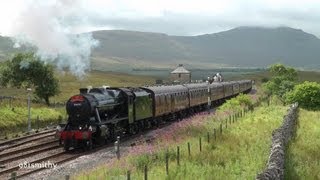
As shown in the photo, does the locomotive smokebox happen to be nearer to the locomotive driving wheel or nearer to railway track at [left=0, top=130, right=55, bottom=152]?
railway track at [left=0, top=130, right=55, bottom=152]

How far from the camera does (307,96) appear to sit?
6278cm

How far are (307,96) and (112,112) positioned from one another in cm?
3609

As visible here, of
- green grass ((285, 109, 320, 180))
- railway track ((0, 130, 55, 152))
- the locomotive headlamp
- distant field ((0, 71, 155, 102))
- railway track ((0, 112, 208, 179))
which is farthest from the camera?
distant field ((0, 71, 155, 102))

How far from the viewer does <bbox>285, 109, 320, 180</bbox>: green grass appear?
17.3 meters

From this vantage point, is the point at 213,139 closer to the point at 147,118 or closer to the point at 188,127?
the point at 188,127

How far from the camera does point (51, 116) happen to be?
51.2 metres

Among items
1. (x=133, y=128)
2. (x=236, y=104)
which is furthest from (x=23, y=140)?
(x=236, y=104)

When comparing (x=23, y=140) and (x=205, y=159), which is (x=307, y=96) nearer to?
(x=23, y=140)

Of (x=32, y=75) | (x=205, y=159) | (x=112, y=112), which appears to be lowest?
(x=205, y=159)

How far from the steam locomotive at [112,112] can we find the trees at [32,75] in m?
25.7

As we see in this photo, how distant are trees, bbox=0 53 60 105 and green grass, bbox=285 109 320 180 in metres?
42.2

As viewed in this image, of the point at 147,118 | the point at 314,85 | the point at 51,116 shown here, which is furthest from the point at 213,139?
the point at 314,85

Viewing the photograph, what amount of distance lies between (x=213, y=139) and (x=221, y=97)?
148 ft

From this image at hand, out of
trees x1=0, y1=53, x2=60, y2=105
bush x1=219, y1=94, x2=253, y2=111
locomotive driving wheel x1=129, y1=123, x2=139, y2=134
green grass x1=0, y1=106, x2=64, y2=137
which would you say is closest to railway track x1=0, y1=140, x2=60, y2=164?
locomotive driving wheel x1=129, y1=123, x2=139, y2=134
